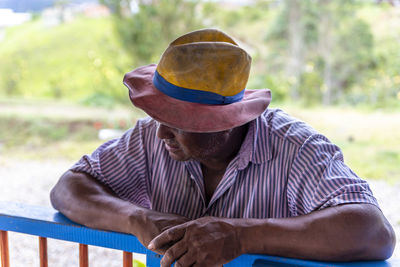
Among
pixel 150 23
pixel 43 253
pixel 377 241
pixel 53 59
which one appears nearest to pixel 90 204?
pixel 43 253

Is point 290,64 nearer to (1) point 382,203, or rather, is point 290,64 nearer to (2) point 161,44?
(2) point 161,44

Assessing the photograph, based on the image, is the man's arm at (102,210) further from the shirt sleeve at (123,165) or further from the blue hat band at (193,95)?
the blue hat band at (193,95)

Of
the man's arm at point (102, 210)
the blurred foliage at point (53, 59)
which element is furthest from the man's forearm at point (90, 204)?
the blurred foliage at point (53, 59)

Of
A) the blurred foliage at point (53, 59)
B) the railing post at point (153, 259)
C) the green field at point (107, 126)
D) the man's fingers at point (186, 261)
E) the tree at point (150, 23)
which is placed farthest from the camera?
the blurred foliage at point (53, 59)

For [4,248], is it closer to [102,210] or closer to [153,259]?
[102,210]

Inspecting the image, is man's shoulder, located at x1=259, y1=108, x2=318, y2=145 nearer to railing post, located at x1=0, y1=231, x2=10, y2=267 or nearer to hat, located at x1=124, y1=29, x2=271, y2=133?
hat, located at x1=124, y1=29, x2=271, y2=133

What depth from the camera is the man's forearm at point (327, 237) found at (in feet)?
3.10

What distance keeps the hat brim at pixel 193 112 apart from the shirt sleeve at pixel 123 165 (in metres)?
0.25

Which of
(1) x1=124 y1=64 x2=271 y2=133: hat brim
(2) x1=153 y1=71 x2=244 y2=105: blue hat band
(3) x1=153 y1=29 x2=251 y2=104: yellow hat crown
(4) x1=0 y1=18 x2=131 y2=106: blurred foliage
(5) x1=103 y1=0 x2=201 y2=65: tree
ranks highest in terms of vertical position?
(3) x1=153 y1=29 x2=251 y2=104: yellow hat crown

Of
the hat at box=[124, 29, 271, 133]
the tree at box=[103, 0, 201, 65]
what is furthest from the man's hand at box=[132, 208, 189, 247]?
the tree at box=[103, 0, 201, 65]

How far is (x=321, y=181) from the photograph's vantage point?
107 centimetres

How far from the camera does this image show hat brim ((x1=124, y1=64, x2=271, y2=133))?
3.50 feet

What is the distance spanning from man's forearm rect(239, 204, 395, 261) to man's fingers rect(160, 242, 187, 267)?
129 mm

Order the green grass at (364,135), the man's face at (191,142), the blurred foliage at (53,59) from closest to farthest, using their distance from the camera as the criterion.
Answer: the man's face at (191,142) → the green grass at (364,135) → the blurred foliage at (53,59)
